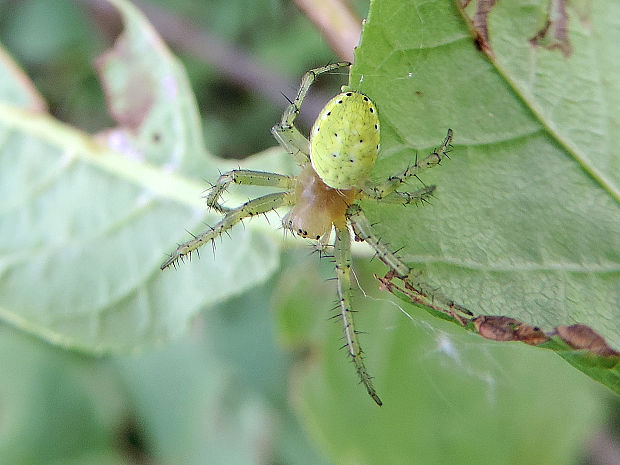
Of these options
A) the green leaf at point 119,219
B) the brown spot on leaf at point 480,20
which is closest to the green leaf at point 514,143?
the brown spot on leaf at point 480,20

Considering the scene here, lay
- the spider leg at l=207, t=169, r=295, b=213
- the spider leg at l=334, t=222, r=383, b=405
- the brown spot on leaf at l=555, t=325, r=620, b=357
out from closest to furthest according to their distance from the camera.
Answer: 1. the brown spot on leaf at l=555, t=325, r=620, b=357
2. the spider leg at l=334, t=222, r=383, b=405
3. the spider leg at l=207, t=169, r=295, b=213

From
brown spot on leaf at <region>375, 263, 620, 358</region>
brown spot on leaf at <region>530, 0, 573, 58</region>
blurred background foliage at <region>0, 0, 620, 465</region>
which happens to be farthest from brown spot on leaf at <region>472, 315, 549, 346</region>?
blurred background foliage at <region>0, 0, 620, 465</region>

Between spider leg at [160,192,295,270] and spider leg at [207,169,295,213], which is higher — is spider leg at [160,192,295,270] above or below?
below

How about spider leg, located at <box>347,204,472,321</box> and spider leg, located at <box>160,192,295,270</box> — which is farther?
spider leg, located at <box>160,192,295,270</box>

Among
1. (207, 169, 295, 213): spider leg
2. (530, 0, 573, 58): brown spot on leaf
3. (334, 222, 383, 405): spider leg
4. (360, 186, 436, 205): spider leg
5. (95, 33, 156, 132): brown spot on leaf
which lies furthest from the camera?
(95, 33, 156, 132): brown spot on leaf

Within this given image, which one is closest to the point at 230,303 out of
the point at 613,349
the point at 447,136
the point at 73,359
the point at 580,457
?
the point at 73,359

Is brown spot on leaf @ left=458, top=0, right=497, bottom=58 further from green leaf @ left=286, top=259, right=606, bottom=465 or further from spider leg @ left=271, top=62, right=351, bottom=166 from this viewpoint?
green leaf @ left=286, top=259, right=606, bottom=465
